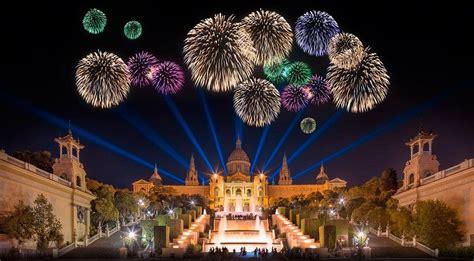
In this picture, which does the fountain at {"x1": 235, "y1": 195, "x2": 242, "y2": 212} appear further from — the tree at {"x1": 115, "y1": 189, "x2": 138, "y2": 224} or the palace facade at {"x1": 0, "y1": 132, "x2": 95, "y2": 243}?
the palace facade at {"x1": 0, "y1": 132, "x2": 95, "y2": 243}

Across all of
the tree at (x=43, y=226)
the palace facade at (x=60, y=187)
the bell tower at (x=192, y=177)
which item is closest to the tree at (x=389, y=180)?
the palace facade at (x=60, y=187)

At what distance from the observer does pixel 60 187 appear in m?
63.3

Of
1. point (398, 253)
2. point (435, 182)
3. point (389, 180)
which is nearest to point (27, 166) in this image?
point (398, 253)

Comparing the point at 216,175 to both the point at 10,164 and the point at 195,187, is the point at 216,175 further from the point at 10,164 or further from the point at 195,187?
the point at 10,164

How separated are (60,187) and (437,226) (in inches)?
1500

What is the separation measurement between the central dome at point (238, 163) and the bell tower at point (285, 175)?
1171cm

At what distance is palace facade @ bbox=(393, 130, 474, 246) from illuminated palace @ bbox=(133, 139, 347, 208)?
78822mm

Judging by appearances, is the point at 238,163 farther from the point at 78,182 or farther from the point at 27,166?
the point at 27,166

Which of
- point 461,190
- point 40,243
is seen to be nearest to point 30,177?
point 40,243

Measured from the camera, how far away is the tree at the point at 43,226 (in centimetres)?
4897

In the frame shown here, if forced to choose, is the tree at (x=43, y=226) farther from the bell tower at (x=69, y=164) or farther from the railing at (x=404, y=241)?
the railing at (x=404, y=241)

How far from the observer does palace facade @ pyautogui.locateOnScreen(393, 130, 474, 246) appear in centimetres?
5162

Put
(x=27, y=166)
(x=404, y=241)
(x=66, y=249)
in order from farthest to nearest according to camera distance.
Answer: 1. (x=404, y=241)
2. (x=27, y=166)
3. (x=66, y=249)

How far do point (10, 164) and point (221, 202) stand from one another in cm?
10573
